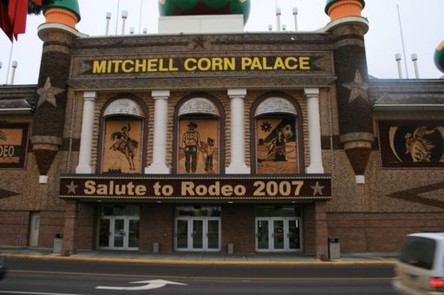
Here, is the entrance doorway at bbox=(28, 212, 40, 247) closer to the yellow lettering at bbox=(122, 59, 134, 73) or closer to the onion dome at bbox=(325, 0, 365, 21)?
the yellow lettering at bbox=(122, 59, 134, 73)

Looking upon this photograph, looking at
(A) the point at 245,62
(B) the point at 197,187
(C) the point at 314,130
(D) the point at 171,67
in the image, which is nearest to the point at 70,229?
(B) the point at 197,187

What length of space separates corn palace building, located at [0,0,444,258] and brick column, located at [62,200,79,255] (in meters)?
0.08

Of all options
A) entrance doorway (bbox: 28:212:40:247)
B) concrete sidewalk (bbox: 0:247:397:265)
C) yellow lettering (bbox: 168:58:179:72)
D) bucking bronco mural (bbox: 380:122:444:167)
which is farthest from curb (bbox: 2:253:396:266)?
yellow lettering (bbox: 168:58:179:72)

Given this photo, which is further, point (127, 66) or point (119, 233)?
point (127, 66)

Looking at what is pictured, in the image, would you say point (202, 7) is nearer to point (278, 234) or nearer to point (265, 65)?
point (265, 65)

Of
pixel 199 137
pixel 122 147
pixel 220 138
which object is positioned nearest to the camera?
pixel 220 138

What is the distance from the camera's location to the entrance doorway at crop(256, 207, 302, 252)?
24297 mm

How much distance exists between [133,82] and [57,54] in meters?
5.82

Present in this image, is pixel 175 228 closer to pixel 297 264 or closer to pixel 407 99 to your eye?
pixel 297 264

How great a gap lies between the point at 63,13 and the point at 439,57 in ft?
94.9

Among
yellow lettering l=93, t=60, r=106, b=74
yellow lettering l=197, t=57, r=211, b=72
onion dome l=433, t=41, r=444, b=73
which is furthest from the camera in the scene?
onion dome l=433, t=41, r=444, b=73

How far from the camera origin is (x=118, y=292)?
1110cm

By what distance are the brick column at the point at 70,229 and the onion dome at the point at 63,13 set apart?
42.5 ft

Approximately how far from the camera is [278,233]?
24.5 meters
